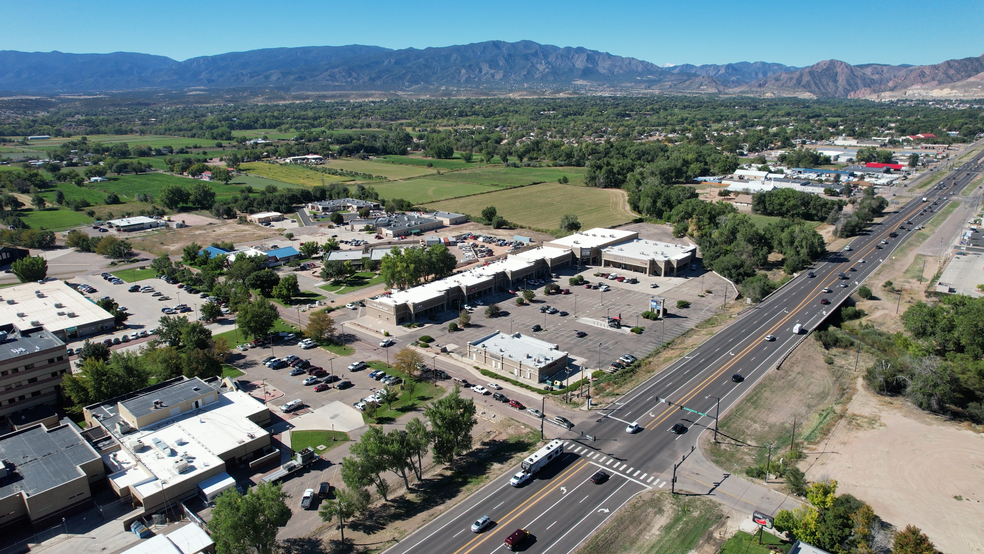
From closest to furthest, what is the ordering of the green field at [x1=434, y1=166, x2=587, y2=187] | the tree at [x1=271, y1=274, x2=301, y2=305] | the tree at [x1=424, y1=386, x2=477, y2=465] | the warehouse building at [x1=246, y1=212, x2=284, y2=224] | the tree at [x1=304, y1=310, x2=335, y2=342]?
the tree at [x1=424, y1=386, x2=477, y2=465], the tree at [x1=304, y1=310, x2=335, y2=342], the tree at [x1=271, y1=274, x2=301, y2=305], the warehouse building at [x1=246, y1=212, x2=284, y2=224], the green field at [x1=434, y1=166, x2=587, y2=187]

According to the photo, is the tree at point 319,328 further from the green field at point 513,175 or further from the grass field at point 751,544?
the green field at point 513,175

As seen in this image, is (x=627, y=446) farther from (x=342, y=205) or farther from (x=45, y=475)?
(x=342, y=205)

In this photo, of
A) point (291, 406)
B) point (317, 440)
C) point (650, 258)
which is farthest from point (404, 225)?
point (317, 440)

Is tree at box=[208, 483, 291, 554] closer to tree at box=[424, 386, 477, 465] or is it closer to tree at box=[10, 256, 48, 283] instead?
tree at box=[424, 386, 477, 465]

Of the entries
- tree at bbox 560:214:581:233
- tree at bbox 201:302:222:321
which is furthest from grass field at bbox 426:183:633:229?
tree at bbox 201:302:222:321

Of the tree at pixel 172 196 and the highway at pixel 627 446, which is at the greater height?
the tree at pixel 172 196

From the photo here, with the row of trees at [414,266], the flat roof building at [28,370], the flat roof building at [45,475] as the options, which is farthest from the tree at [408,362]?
the flat roof building at [28,370]

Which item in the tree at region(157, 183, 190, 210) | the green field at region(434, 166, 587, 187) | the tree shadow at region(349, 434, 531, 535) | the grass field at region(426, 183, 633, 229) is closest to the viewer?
the tree shadow at region(349, 434, 531, 535)

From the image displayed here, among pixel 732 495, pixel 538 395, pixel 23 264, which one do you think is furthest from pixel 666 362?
pixel 23 264
